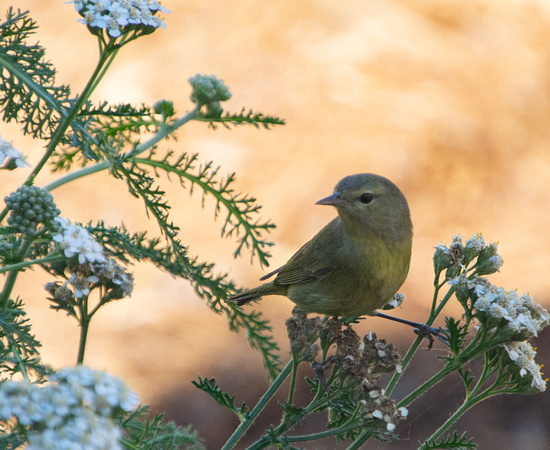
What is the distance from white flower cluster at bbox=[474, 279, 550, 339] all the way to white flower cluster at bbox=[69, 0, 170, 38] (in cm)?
136

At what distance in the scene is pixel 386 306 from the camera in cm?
332

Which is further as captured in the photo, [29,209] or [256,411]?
[256,411]

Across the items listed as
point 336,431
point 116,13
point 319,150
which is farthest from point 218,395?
point 319,150

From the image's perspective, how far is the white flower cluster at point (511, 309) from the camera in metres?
2.25

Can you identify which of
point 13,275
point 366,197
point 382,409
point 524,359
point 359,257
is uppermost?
point 366,197

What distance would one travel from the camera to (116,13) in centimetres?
218

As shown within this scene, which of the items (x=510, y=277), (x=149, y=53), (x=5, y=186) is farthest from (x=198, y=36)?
(x=510, y=277)

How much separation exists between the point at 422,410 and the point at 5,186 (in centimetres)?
376

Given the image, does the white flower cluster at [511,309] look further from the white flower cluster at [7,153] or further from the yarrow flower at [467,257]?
the white flower cluster at [7,153]

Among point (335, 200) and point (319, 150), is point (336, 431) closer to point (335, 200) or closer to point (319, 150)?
point (335, 200)

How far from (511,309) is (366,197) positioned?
123 centimetres

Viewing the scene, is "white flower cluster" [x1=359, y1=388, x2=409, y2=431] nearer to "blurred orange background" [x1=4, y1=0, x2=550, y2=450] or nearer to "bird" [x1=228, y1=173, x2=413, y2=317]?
"bird" [x1=228, y1=173, x2=413, y2=317]

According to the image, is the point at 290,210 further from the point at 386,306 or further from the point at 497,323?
the point at 497,323

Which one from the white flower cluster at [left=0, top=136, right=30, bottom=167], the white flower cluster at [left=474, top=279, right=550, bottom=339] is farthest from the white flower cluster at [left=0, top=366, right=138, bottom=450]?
the white flower cluster at [left=474, top=279, right=550, bottom=339]
